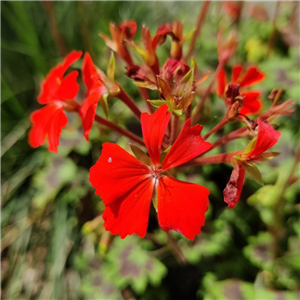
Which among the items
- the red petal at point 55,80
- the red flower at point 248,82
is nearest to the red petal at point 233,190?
the red flower at point 248,82

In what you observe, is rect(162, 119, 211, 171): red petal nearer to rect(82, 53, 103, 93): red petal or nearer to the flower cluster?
the flower cluster

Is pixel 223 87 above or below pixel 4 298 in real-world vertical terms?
above

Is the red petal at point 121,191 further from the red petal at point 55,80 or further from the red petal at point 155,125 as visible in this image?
the red petal at point 55,80

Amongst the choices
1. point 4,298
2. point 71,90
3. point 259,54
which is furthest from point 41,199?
point 259,54

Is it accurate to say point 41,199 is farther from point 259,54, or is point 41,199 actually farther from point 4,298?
point 259,54

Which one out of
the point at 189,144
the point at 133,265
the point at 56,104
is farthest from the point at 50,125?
the point at 133,265

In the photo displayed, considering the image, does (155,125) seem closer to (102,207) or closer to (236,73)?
(236,73)

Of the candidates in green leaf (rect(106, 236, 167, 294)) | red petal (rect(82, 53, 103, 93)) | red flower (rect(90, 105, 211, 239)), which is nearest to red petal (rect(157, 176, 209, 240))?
red flower (rect(90, 105, 211, 239))
